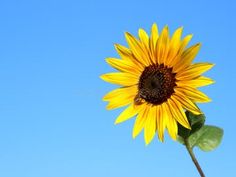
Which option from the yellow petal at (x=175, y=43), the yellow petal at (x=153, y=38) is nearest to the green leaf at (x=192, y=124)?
the yellow petal at (x=175, y=43)

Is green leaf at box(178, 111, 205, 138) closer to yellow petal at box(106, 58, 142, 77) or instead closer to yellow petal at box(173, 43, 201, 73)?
yellow petal at box(173, 43, 201, 73)

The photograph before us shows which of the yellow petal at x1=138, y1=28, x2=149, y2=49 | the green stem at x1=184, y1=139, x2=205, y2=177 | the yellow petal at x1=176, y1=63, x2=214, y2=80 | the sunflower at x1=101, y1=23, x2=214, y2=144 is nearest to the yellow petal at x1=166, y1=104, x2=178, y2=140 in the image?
the sunflower at x1=101, y1=23, x2=214, y2=144

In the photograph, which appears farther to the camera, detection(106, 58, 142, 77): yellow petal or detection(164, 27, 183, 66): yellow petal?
detection(106, 58, 142, 77): yellow petal

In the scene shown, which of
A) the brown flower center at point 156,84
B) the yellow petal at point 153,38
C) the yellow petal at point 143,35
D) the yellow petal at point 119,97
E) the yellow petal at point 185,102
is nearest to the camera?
the yellow petal at point 185,102

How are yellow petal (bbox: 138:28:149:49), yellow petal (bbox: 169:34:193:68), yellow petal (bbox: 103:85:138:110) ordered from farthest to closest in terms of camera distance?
1. yellow petal (bbox: 103:85:138:110)
2. yellow petal (bbox: 138:28:149:49)
3. yellow petal (bbox: 169:34:193:68)

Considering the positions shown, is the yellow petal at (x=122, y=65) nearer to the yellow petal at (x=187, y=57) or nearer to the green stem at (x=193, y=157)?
the yellow petal at (x=187, y=57)

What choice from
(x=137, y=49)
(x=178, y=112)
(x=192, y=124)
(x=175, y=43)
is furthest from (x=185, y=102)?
(x=137, y=49)

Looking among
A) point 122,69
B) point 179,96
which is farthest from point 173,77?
point 122,69
